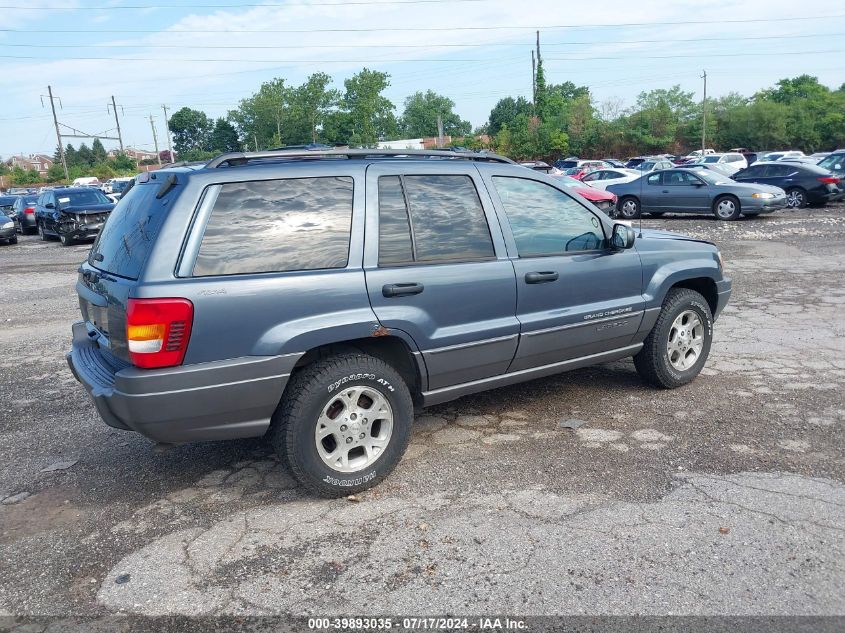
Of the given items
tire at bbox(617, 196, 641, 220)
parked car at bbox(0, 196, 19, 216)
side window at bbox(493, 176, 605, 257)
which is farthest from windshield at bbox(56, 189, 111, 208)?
side window at bbox(493, 176, 605, 257)

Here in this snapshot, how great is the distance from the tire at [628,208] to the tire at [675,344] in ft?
49.7

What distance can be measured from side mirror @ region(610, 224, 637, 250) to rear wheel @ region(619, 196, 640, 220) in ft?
52.1

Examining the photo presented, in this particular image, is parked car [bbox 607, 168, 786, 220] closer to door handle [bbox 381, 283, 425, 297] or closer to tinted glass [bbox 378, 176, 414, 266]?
tinted glass [bbox 378, 176, 414, 266]

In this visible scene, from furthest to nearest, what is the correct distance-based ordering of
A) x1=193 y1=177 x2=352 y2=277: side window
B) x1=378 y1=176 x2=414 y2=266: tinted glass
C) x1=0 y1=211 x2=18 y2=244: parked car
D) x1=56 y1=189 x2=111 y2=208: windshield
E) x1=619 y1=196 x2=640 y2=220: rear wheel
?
x1=0 y1=211 x2=18 y2=244: parked car, x1=619 y1=196 x2=640 y2=220: rear wheel, x1=56 y1=189 x2=111 y2=208: windshield, x1=378 y1=176 x2=414 y2=266: tinted glass, x1=193 y1=177 x2=352 y2=277: side window

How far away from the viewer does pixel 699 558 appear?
318cm

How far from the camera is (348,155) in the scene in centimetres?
416

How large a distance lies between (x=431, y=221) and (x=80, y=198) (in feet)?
62.1

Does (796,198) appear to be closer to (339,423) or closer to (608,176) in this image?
(608,176)

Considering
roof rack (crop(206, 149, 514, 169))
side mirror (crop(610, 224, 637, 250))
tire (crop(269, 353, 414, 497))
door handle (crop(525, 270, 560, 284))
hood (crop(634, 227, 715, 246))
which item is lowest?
tire (crop(269, 353, 414, 497))

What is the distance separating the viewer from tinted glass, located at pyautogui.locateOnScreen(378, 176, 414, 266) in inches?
157

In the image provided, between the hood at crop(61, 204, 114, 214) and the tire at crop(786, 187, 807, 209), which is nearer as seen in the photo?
the hood at crop(61, 204, 114, 214)

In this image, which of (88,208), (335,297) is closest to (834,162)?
(88,208)

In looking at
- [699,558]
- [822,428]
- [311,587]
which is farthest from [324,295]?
[822,428]

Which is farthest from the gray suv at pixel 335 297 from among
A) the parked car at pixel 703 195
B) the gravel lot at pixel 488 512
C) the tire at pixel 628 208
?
the tire at pixel 628 208
